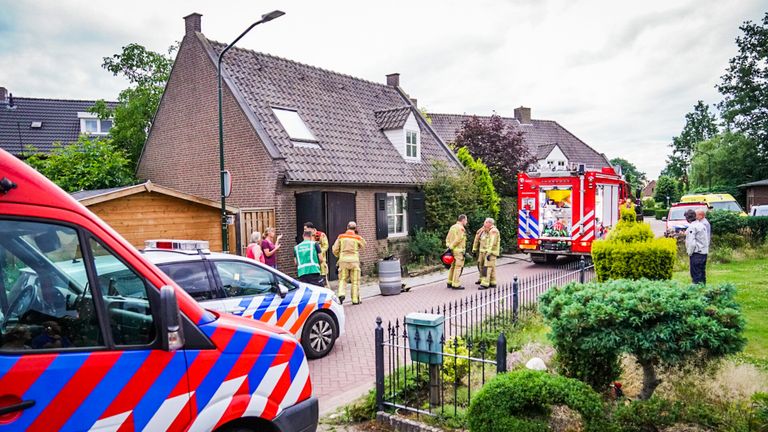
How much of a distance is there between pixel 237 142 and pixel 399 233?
20.4 ft

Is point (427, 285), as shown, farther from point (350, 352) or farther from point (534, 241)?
point (350, 352)

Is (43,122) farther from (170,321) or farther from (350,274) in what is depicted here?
(170,321)

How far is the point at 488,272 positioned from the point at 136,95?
697 inches

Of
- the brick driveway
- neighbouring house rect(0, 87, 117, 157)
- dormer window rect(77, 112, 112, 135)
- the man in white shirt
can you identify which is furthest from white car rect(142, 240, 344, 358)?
dormer window rect(77, 112, 112, 135)

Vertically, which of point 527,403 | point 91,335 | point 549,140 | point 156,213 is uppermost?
point 549,140

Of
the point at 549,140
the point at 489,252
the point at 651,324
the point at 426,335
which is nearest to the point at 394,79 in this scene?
the point at 489,252

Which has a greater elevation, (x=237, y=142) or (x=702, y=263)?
(x=237, y=142)

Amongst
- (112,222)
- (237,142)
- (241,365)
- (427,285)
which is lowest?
(427,285)

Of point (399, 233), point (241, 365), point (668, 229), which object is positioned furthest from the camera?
point (668, 229)

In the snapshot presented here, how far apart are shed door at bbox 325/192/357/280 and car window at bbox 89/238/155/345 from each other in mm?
12350

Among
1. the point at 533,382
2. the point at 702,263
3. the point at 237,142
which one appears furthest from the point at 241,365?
the point at 237,142

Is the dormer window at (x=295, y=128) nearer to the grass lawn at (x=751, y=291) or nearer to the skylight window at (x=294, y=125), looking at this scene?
the skylight window at (x=294, y=125)

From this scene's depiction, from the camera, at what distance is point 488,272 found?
1468 centimetres

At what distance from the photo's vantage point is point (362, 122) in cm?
2012
